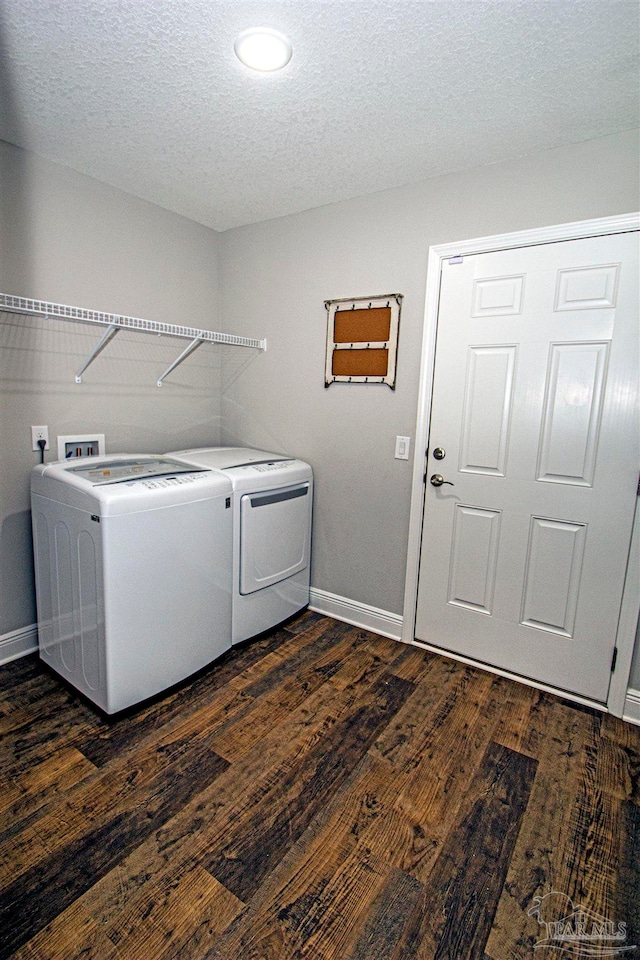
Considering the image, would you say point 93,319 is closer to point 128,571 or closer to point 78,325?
point 78,325

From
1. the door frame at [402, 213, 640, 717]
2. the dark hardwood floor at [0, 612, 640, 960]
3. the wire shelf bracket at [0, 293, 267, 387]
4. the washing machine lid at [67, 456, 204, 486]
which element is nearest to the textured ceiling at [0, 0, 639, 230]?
the door frame at [402, 213, 640, 717]


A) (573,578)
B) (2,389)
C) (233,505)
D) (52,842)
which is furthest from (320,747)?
(2,389)

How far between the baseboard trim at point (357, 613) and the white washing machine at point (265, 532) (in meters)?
0.12

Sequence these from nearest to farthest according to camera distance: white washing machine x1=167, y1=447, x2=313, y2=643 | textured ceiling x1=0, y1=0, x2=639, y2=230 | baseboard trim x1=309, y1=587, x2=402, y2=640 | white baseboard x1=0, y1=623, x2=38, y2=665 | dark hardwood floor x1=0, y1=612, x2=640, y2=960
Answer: dark hardwood floor x1=0, y1=612, x2=640, y2=960 < textured ceiling x1=0, y1=0, x2=639, y2=230 < white baseboard x1=0, y1=623, x2=38, y2=665 < white washing machine x1=167, y1=447, x2=313, y2=643 < baseboard trim x1=309, y1=587, x2=402, y2=640

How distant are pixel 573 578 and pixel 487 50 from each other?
192cm

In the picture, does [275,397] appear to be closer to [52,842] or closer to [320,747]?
[320,747]

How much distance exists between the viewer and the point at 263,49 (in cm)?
141

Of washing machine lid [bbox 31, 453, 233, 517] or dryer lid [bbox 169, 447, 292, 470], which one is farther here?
dryer lid [bbox 169, 447, 292, 470]

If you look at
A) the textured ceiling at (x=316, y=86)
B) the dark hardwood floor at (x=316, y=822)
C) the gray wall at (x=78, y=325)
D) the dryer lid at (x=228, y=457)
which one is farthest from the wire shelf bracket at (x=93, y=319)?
the dark hardwood floor at (x=316, y=822)

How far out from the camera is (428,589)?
2.46 meters

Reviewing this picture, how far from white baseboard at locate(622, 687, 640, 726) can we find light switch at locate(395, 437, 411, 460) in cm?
139

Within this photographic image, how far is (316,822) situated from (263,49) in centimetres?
235

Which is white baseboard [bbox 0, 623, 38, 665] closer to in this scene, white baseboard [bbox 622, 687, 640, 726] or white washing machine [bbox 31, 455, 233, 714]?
white washing machine [bbox 31, 455, 233, 714]

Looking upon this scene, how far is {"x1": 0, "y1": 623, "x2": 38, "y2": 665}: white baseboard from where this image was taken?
2213 millimetres
